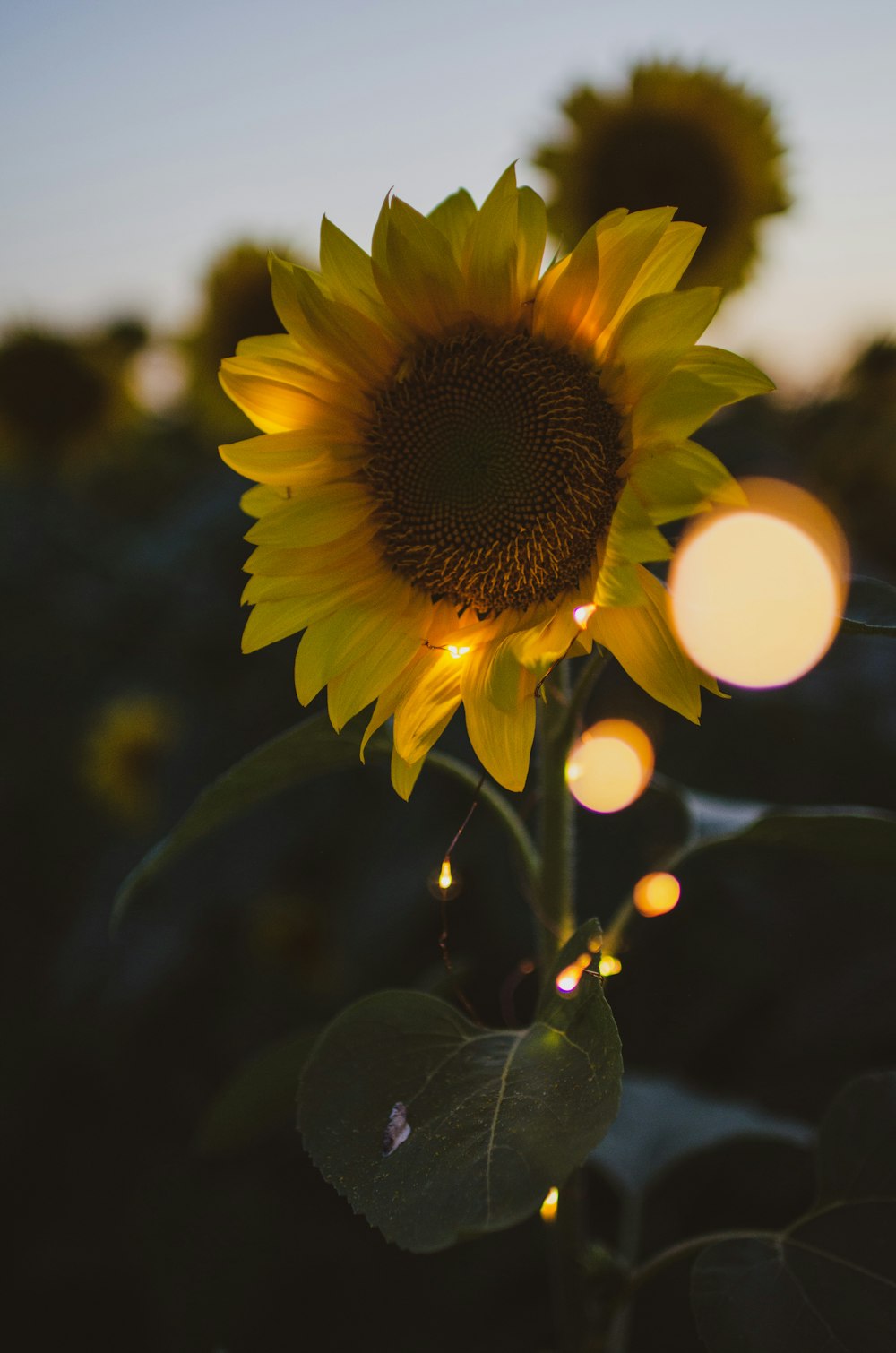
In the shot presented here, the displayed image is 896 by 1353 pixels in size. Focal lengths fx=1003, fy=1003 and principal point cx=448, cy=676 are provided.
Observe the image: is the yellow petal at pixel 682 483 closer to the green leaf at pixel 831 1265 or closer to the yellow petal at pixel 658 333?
the yellow petal at pixel 658 333

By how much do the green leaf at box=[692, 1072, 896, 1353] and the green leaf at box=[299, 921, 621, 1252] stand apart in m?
0.23

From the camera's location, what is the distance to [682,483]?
0.61 m

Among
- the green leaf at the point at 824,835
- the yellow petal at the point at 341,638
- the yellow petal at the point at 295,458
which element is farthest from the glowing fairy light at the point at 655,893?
the yellow petal at the point at 295,458

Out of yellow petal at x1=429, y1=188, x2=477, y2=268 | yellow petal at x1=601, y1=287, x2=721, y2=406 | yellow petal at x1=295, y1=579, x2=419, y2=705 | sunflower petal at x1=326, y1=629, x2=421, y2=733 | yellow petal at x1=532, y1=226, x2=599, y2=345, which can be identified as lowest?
sunflower petal at x1=326, y1=629, x2=421, y2=733

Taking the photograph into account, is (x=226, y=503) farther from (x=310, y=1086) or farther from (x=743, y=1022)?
(x=310, y=1086)

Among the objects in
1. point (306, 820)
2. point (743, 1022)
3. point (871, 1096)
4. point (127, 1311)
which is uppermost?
point (871, 1096)

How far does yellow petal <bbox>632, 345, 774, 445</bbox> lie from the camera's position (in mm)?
597

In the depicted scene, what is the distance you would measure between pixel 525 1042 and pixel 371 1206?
14 centimetres

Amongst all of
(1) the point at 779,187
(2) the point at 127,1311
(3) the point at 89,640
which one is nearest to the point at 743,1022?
(2) the point at 127,1311

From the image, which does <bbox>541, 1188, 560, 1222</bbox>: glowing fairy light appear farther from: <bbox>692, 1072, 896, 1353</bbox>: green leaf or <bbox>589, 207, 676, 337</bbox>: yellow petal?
<bbox>589, 207, 676, 337</bbox>: yellow petal

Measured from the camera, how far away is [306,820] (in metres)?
1.77

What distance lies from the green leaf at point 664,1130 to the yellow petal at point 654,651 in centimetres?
60

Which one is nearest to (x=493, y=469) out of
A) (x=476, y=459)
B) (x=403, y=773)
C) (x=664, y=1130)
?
(x=476, y=459)

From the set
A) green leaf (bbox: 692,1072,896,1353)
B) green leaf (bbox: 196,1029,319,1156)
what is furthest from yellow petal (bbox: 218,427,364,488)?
green leaf (bbox: 692,1072,896,1353)
